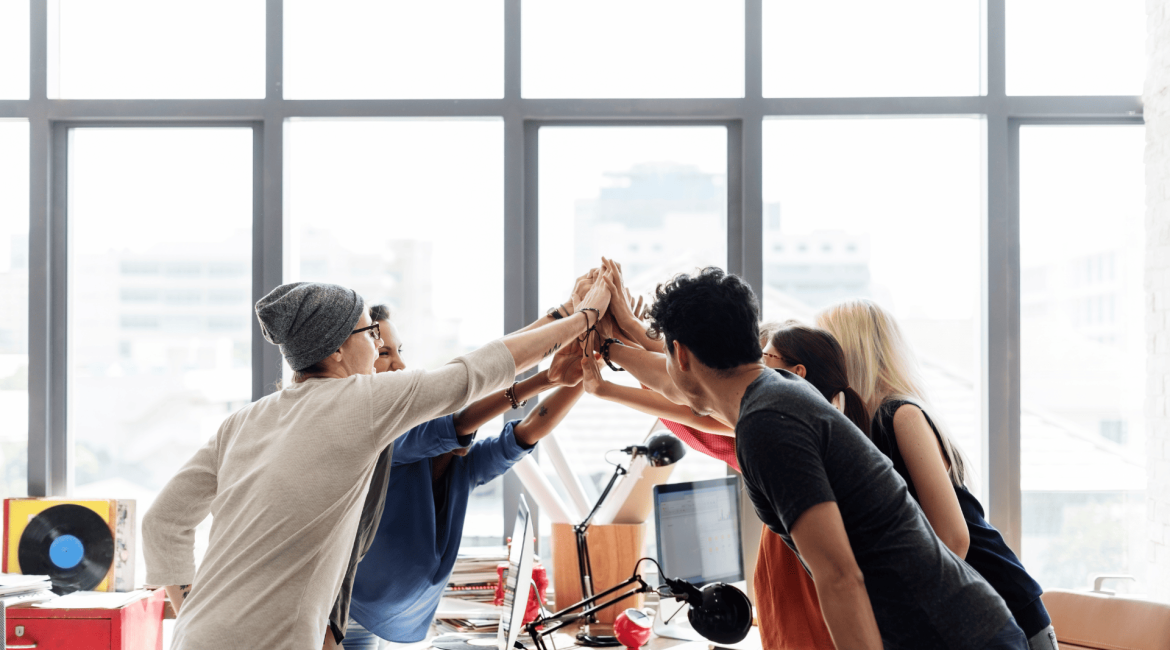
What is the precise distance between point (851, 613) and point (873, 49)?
2.48 m

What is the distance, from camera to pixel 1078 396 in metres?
2.85

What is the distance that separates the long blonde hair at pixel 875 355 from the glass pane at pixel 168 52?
96.2 inches

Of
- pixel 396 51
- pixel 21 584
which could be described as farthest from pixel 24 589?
pixel 396 51

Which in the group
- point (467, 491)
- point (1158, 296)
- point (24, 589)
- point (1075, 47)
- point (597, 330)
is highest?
point (1075, 47)

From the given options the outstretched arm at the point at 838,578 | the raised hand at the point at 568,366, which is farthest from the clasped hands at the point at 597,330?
the outstretched arm at the point at 838,578

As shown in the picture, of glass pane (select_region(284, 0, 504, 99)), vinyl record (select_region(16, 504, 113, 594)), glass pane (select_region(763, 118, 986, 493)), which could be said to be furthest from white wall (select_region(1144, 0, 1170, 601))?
vinyl record (select_region(16, 504, 113, 594))

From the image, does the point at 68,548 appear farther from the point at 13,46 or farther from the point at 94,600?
the point at 13,46

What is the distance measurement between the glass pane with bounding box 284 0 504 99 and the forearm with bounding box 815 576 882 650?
235cm

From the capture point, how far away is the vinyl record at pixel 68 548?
2.63 meters

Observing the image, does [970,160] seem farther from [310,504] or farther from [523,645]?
[310,504]

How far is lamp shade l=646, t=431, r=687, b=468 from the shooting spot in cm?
233

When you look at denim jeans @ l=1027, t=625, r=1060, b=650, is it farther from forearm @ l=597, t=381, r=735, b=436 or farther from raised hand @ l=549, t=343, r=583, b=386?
raised hand @ l=549, t=343, r=583, b=386

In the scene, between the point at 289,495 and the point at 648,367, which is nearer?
the point at 289,495

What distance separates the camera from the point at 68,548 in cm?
264
